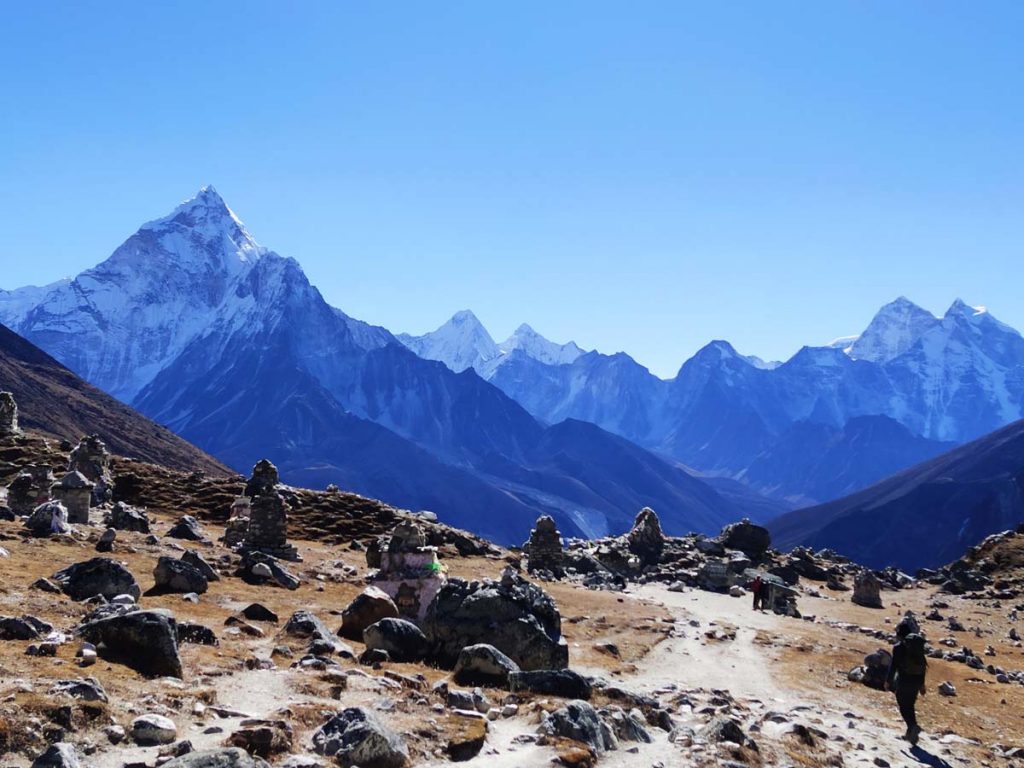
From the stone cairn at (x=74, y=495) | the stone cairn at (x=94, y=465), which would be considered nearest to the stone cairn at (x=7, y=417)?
the stone cairn at (x=94, y=465)

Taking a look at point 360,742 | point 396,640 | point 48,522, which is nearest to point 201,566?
point 48,522

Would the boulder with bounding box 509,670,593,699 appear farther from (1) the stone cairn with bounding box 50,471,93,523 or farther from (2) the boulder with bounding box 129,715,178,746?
(1) the stone cairn with bounding box 50,471,93,523

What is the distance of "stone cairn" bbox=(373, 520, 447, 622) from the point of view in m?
27.2

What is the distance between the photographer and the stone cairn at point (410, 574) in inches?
1069

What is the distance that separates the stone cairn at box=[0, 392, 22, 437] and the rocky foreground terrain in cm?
3253

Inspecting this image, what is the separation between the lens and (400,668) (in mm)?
19953

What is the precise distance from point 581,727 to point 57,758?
8772 millimetres

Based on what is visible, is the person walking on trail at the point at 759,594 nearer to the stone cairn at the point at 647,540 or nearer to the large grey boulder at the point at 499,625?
the stone cairn at the point at 647,540

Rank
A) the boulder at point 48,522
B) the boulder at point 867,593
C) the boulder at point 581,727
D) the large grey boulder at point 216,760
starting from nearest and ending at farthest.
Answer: the large grey boulder at point 216,760 → the boulder at point 581,727 → the boulder at point 48,522 → the boulder at point 867,593

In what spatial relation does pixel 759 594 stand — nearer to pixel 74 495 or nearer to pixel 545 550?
pixel 545 550

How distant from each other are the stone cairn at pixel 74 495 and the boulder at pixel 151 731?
115ft

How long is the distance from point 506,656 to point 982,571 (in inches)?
3216

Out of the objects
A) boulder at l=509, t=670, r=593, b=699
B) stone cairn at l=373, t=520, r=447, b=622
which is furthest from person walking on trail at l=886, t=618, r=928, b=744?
stone cairn at l=373, t=520, r=447, b=622

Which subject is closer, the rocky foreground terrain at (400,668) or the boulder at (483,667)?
the rocky foreground terrain at (400,668)
